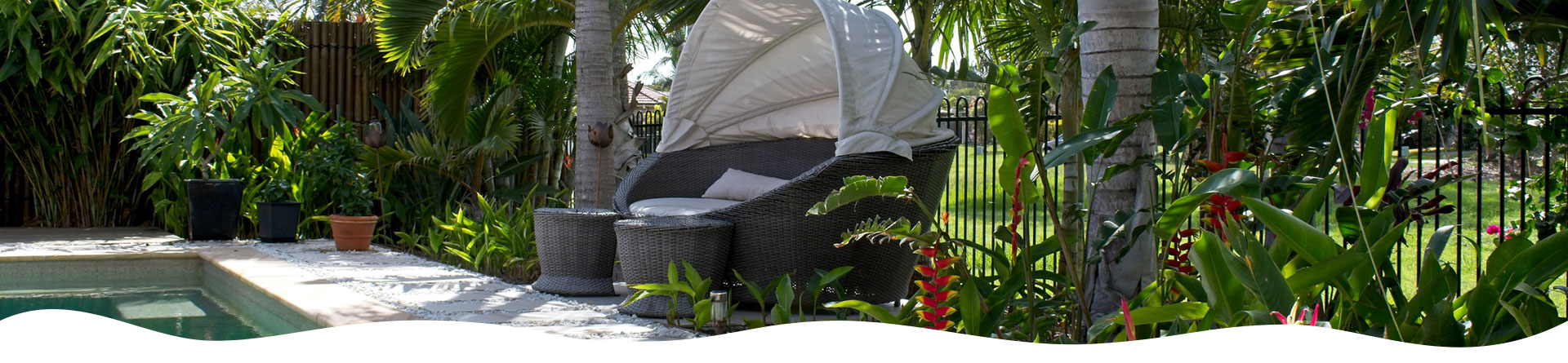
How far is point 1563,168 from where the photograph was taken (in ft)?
11.0

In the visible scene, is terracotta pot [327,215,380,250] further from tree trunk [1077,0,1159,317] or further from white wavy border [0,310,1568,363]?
white wavy border [0,310,1568,363]

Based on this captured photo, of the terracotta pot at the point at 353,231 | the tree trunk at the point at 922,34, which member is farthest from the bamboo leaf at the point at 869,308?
the terracotta pot at the point at 353,231

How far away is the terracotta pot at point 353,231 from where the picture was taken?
231 inches

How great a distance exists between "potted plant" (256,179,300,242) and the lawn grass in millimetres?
3843

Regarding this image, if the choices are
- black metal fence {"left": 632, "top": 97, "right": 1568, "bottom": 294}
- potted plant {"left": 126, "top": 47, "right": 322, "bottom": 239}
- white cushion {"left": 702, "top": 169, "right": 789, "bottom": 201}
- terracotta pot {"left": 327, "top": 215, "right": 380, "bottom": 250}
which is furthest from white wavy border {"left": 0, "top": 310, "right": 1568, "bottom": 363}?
potted plant {"left": 126, "top": 47, "right": 322, "bottom": 239}

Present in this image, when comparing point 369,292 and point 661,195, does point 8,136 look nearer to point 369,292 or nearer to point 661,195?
point 369,292

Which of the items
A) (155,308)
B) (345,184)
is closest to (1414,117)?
(155,308)

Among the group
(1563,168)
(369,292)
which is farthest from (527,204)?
(1563,168)

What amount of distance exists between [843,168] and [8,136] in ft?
21.4

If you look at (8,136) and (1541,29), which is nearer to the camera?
(1541,29)

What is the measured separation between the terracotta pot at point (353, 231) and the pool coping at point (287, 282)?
41cm

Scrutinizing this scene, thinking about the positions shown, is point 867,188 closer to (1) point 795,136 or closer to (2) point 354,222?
(1) point 795,136

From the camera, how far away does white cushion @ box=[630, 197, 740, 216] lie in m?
3.94

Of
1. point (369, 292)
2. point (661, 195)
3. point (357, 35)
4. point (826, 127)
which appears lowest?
point (369, 292)
